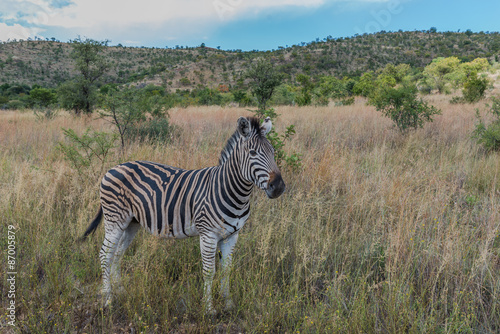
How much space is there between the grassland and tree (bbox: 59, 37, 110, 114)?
8791 mm

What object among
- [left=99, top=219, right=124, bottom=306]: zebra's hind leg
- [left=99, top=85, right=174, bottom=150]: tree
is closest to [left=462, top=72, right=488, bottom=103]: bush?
[left=99, top=85, right=174, bottom=150]: tree

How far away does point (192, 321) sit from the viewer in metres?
2.69

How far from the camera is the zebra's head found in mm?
2314

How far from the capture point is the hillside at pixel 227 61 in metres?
55.5

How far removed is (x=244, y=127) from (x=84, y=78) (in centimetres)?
1434

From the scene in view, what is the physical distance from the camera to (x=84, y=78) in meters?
14.0

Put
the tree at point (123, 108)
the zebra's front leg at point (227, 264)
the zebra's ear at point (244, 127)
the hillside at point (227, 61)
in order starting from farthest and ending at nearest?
the hillside at point (227, 61)
the tree at point (123, 108)
the zebra's front leg at point (227, 264)
the zebra's ear at point (244, 127)

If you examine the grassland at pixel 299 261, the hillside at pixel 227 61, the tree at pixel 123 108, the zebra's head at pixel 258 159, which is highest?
the hillside at pixel 227 61

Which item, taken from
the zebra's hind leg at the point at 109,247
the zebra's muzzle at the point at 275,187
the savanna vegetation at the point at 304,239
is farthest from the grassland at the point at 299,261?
the zebra's muzzle at the point at 275,187

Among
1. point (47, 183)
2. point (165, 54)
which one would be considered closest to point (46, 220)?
point (47, 183)

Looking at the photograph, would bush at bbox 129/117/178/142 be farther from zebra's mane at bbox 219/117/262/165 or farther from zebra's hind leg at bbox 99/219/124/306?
zebra's mane at bbox 219/117/262/165

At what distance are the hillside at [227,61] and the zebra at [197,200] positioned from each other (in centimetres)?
4970

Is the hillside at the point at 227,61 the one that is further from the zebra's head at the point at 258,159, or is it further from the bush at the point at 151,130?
the zebra's head at the point at 258,159

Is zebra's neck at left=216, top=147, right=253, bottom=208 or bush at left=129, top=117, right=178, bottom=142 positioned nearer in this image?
zebra's neck at left=216, top=147, right=253, bottom=208
